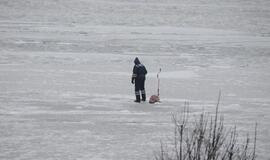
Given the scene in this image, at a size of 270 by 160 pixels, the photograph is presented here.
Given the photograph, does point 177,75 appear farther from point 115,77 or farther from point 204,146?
point 204,146

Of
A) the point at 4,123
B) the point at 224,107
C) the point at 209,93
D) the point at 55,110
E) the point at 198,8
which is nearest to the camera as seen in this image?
the point at 4,123

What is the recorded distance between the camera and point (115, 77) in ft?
55.0

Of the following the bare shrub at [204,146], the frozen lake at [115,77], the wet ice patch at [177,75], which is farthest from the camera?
the wet ice patch at [177,75]

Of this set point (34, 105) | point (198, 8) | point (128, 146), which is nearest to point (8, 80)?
point (34, 105)

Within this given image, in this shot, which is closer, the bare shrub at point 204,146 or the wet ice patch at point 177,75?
the bare shrub at point 204,146

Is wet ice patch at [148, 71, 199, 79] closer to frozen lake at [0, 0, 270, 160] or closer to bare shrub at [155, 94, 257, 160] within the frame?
frozen lake at [0, 0, 270, 160]

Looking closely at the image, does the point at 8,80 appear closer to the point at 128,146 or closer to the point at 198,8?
the point at 128,146

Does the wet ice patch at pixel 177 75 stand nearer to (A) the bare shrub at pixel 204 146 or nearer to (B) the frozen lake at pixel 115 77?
(B) the frozen lake at pixel 115 77

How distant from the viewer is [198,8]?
141 feet

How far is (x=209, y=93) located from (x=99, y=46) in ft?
35.5

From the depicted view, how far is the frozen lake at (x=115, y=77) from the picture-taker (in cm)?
986

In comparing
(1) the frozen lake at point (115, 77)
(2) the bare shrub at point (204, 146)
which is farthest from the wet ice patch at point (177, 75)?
(2) the bare shrub at point (204, 146)

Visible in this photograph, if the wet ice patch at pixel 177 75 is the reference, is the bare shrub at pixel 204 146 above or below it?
below

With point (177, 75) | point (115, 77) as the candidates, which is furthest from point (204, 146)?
point (177, 75)
